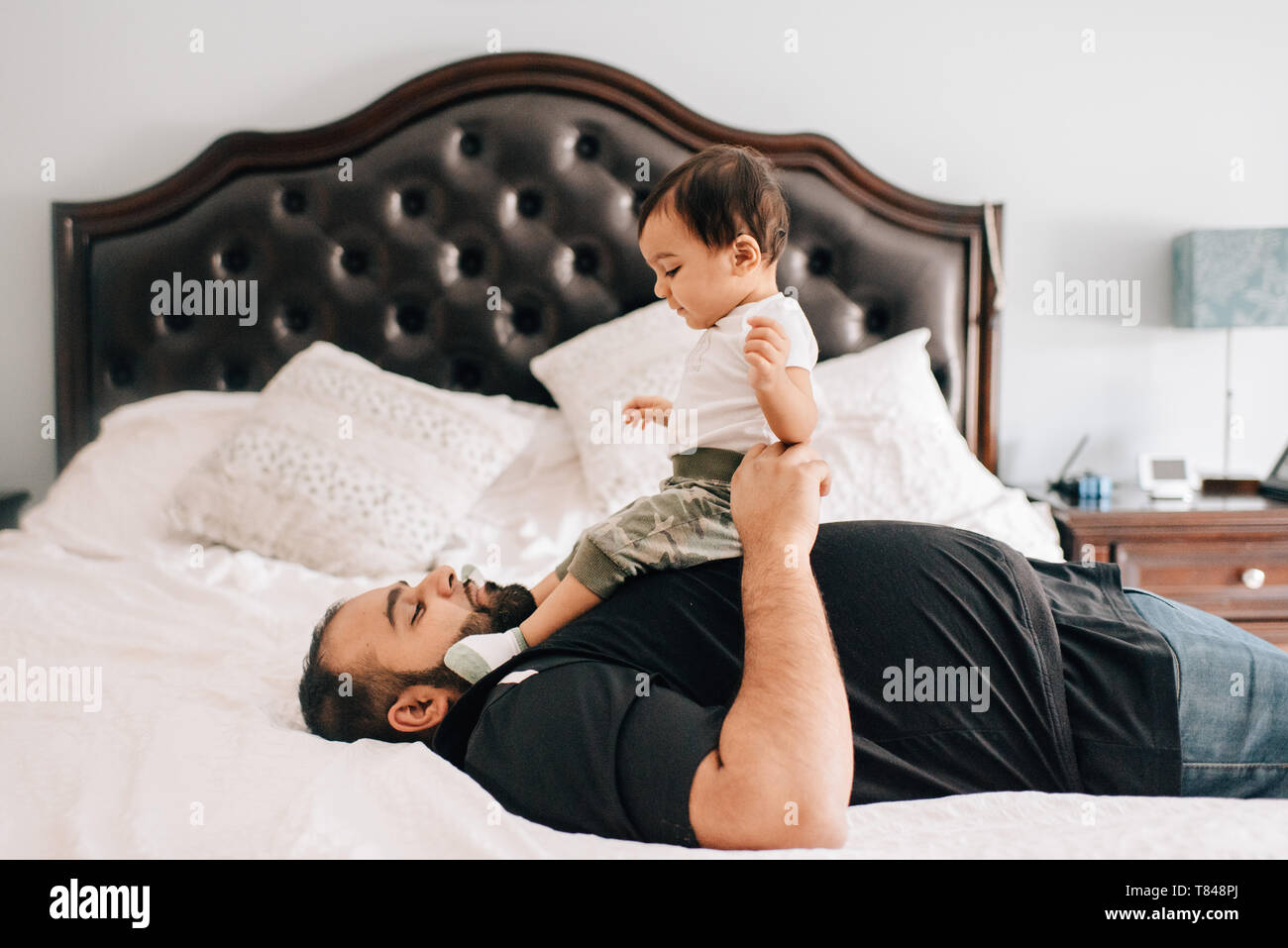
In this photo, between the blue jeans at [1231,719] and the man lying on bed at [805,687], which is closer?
the man lying on bed at [805,687]

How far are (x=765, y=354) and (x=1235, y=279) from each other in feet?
6.55

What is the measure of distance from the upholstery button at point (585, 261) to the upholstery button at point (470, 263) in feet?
0.84

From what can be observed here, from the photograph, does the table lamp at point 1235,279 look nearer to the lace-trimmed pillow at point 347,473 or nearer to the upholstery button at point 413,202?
the lace-trimmed pillow at point 347,473

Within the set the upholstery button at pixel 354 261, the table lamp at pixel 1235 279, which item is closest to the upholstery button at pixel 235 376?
the upholstery button at pixel 354 261

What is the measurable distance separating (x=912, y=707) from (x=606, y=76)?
78.8 inches

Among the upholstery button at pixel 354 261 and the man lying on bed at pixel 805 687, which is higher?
the upholstery button at pixel 354 261

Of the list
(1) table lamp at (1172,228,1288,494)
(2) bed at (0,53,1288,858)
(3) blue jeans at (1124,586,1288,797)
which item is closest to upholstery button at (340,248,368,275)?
(2) bed at (0,53,1288,858)

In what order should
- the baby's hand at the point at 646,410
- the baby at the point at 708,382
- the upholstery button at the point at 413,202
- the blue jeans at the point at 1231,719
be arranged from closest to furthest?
the blue jeans at the point at 1231,719
the baby at the point at 708,382
the baby's hand at the point at 646,410
the upholstery button at the point at 413,202

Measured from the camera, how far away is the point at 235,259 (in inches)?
97.3

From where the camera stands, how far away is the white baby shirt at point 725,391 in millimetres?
1192

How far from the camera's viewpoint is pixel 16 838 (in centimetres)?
84
